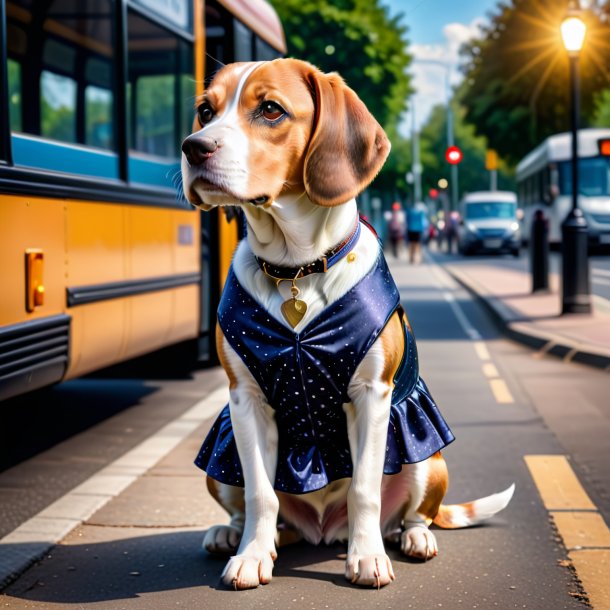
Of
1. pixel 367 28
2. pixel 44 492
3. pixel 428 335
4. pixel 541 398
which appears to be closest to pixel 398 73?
pixel 367 28

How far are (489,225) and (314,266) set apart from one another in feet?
111

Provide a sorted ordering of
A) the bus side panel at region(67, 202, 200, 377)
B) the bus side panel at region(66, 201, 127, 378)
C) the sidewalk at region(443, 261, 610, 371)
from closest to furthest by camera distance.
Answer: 1. the bus side panel at region(66, 201, 127, 378)
2. the bus side panel at region(67, 202, 200, 377)
3. the sidewalk at region(443, 261, 610, 371)

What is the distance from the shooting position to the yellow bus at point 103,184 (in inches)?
203

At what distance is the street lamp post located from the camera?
13312mm

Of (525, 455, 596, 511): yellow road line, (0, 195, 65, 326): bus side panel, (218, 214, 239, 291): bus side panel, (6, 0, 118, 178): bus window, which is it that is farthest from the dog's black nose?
(218, 214, 239, 291): bus side panel

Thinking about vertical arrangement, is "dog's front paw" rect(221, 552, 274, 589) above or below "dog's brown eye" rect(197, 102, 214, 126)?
below

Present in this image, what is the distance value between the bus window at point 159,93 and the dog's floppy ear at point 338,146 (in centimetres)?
439

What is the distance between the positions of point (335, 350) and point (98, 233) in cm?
271

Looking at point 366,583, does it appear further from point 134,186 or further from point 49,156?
point 134,186

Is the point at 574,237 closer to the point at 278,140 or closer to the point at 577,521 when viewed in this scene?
the point at 577,521

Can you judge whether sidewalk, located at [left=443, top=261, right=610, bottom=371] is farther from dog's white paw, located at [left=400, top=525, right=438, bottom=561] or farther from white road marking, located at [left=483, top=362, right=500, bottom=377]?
dog's white paw, located at [left=400, top=525, right=438, bottom=561]

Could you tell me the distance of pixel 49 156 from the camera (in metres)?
5.65

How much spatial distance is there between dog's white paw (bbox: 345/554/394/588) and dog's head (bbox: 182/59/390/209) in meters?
1.16

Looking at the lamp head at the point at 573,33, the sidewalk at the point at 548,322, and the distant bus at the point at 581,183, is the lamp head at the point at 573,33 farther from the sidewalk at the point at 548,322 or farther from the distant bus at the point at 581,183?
the distant bus at the point at 581,183
